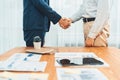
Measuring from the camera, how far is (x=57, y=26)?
329 cm

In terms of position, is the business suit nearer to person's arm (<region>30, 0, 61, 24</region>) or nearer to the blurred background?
person's arm (<region>30, 0, 61, 24</region>)

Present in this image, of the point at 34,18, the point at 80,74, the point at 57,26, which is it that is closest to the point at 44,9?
the point at 34,18

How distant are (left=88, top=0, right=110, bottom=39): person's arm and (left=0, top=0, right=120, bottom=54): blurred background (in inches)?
47.7

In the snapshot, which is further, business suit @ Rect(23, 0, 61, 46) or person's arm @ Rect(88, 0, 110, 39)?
business suit @ Rect(23, 0, 61, 46)

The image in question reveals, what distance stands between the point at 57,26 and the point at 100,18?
1294 millimetres

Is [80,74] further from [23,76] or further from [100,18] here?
[100,18]

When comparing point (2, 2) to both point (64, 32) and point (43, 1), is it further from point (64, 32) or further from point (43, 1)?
point (43, 1)

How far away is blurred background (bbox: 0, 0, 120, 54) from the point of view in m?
3.26

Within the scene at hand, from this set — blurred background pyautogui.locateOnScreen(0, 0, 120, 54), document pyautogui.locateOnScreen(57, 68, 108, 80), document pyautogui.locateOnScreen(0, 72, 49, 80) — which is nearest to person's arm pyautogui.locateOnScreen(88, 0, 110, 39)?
document pyautogui.locateOnScreen(57, 68, 108, 80)

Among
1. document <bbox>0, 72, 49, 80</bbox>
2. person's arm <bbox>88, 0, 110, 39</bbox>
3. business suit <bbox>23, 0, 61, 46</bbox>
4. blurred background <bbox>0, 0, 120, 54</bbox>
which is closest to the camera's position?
document <bbox>0, 72, 49, 80</bbox>

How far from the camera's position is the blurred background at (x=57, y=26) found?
326cm

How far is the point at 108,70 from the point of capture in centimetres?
116

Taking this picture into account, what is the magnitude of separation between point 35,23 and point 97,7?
1.96 ft

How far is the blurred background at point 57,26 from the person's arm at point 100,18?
3.98ft
